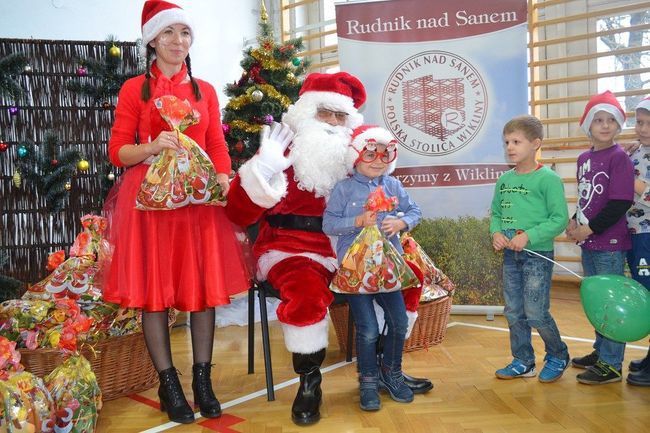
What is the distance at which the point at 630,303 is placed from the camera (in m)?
2.17

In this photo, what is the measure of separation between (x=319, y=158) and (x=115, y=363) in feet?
3.75

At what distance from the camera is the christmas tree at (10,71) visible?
10.7ft

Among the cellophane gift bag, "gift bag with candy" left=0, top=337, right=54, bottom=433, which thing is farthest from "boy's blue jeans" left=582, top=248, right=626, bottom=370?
"gift bag with candy" left=0, top=337, right=54, bottom=433

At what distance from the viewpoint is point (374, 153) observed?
7.57 ft

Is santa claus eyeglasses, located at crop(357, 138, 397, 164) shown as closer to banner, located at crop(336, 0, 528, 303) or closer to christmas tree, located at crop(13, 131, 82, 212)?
banner, located at crop(336, 0, 528, 303)

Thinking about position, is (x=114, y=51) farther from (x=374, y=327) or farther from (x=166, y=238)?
(x=374, y=327)

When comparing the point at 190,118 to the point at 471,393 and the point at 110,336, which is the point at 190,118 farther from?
the point at 471,393

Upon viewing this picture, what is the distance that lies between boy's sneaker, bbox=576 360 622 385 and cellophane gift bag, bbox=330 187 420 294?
897 mm

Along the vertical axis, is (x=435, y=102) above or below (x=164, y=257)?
above

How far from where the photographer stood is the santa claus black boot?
222 centimetres

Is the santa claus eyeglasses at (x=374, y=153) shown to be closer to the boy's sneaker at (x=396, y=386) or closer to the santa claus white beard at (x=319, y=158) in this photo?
the santa claus white beard at (x=319, y=158)

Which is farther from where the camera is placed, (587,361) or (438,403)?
(587,361)

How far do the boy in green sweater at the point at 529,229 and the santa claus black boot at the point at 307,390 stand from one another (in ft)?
2.74

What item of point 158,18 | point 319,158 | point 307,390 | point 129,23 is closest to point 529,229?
point 319,158
